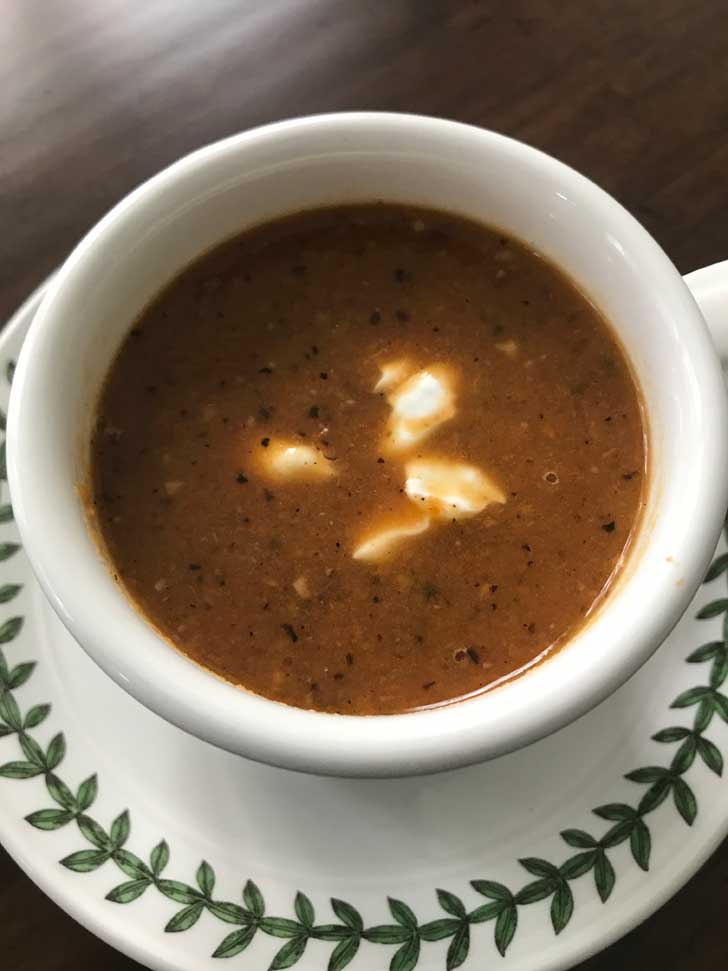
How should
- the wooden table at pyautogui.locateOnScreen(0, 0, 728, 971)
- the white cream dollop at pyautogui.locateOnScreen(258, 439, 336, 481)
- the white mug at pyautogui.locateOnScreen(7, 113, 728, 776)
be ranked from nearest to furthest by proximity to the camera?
the white mug at pyautogui.locateOnScreen(7, 113, 728, 776), the white cream dollop at pyautogui.locateOnScreen(258, 439, 336, 481), the wooden table at pyautogui.locateOnScreen(0, 0, 728, 971)

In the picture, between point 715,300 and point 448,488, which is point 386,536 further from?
point 715,300

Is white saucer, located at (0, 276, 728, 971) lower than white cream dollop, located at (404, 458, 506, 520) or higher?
lower

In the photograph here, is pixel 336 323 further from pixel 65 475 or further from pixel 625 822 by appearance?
pixel 625 822

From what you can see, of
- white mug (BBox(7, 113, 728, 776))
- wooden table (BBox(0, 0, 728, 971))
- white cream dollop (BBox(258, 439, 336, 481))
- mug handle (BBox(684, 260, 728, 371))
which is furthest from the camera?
wooden table (BBox(0, 0, 728, 971))

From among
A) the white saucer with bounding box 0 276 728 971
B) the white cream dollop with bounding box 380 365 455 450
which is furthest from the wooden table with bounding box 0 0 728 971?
the white saucer with bounding box 0 276 728 971

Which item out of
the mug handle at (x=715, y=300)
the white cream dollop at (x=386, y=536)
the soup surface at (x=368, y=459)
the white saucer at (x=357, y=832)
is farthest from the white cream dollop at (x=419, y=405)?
the white saucer at (x=357, y=832)

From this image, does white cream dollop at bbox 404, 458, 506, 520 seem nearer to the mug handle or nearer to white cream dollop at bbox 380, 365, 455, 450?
white cream dollop at bbox 380, 365, 455, 450

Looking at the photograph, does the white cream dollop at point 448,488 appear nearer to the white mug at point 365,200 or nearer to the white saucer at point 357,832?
the white mug at point 365,200
